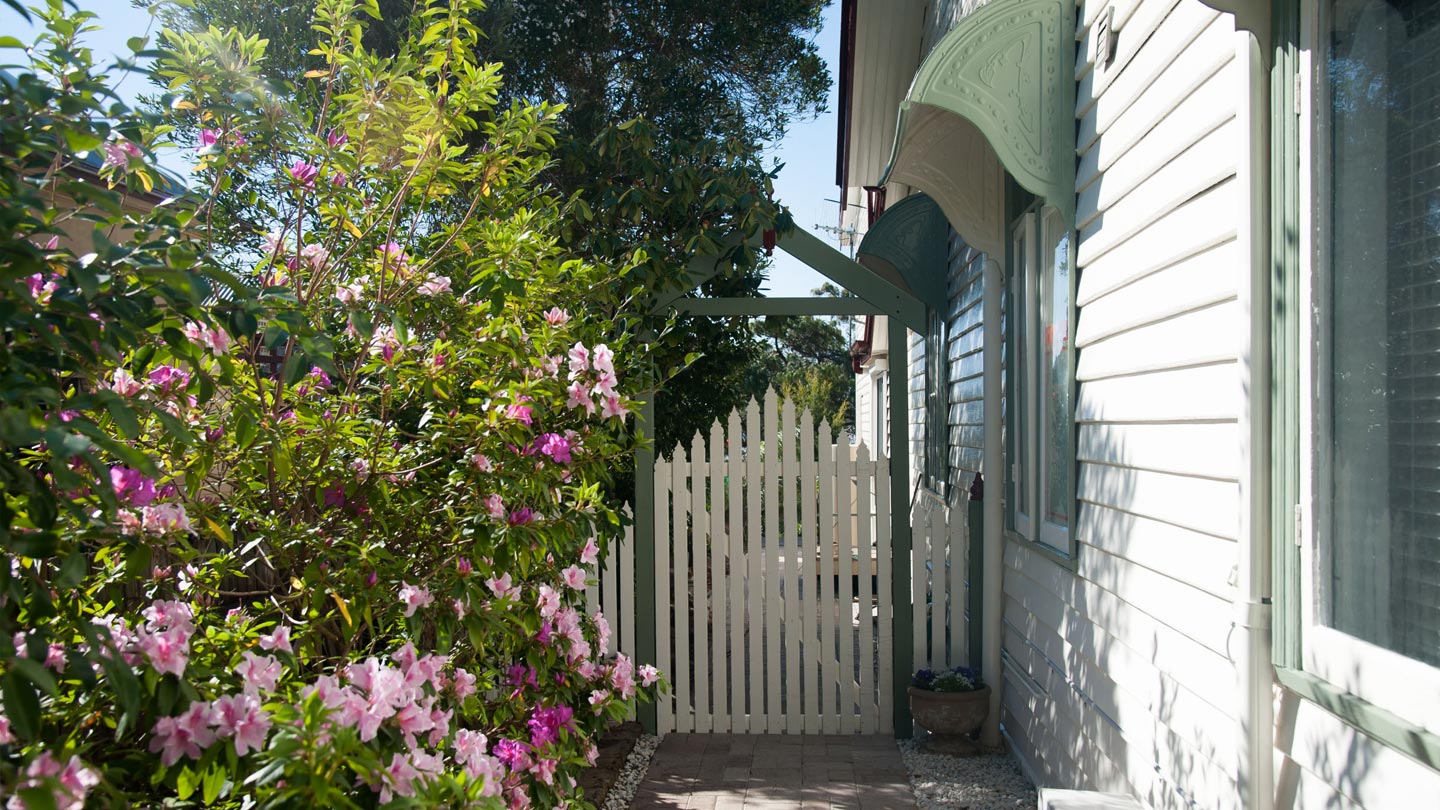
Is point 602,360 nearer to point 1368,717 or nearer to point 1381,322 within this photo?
point 1381,322

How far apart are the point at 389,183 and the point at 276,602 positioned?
131 cm

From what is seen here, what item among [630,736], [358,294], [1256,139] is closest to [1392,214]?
[1256,139]

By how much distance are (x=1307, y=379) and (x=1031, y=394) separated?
310 cm

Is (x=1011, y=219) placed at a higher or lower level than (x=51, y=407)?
higher

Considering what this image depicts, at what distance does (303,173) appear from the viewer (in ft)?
10.3

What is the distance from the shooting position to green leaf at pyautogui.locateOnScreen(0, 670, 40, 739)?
4.35 feet

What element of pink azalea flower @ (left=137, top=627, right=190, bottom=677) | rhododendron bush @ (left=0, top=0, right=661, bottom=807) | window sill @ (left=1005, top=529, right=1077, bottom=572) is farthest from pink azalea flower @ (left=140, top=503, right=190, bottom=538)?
window sill @ (left=1005, top=529, right=1077, bottom=572)

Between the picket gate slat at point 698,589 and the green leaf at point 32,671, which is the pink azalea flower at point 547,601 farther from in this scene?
the picket gate slat at point 698,589

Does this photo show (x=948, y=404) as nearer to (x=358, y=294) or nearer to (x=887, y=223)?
(x=887, y=223)

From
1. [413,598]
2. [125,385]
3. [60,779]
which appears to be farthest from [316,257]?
[60,779]

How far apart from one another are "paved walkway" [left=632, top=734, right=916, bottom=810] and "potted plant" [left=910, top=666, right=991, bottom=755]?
260 mm

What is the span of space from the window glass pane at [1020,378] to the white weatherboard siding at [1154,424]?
2.77 ft

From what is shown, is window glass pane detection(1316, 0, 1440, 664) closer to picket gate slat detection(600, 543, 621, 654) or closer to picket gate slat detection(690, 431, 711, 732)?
picket gate slat detection(690, 431, 711, 732)

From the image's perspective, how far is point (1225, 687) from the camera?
9.17 feet
